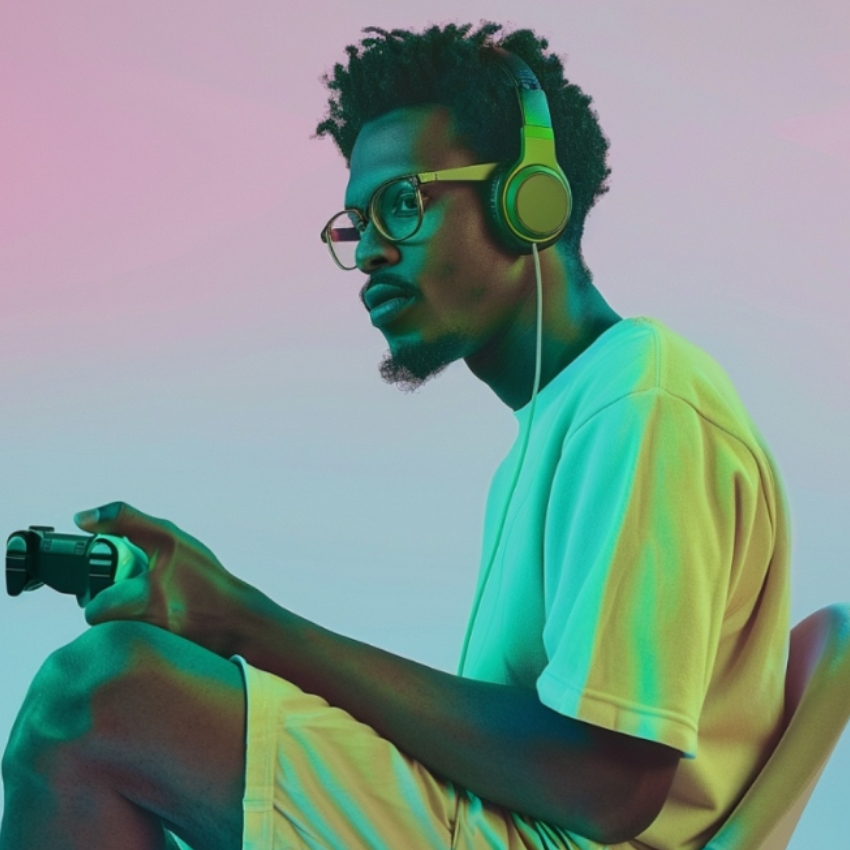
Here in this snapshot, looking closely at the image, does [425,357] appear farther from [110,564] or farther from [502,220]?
[110,564]

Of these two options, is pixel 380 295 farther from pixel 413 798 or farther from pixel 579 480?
pixel 413 798

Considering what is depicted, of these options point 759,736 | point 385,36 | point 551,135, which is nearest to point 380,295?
point 551,135

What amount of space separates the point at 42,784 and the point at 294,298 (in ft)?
6.21

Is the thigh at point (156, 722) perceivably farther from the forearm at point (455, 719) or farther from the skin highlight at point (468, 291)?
the skin highlight at point (468, 291)

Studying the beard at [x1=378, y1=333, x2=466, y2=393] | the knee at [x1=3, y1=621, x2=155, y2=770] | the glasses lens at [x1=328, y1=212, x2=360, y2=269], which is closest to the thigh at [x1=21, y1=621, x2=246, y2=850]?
the knee at [x1=3, y1=621, x2=155, y2=770]

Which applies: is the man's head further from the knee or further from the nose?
the knee

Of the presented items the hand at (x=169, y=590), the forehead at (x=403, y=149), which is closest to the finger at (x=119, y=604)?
the hand at (x=169, y=590)

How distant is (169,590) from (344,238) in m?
0.55

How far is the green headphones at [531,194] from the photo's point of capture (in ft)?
4.18

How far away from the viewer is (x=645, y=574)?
97 centimetres

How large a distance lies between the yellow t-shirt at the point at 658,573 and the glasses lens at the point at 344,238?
341 millimetres

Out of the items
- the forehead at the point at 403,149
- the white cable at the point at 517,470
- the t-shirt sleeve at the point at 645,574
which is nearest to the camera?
the t-shirt sleeve at the point at 645,574

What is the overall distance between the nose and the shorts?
19.2 inches

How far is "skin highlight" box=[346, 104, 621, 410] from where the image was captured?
4.26 feet
